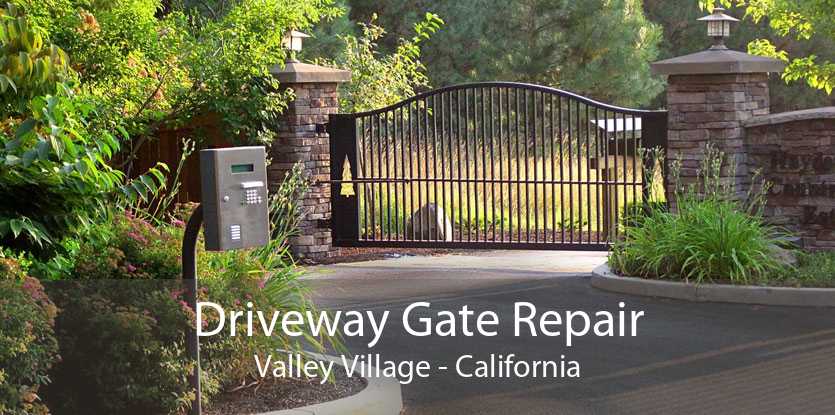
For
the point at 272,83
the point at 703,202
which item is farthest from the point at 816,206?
the point at 272,83

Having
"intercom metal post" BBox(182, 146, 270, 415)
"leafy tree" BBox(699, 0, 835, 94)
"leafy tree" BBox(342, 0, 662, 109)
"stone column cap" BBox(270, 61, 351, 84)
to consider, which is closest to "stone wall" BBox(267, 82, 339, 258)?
"stone column cap" BBox(270, 61, 351, 84)

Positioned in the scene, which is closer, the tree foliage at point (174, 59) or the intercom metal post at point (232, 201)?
→ the intercom metal post at point (232, 201)

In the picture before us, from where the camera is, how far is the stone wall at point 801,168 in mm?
13297

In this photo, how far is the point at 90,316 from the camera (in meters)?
7.09

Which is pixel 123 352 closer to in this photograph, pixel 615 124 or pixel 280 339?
pixel 280 339

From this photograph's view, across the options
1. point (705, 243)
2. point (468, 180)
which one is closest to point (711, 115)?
point (705, 243)

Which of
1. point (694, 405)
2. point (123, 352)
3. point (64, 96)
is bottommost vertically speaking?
point (694, 405)

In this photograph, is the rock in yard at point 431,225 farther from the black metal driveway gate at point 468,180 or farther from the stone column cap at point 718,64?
the stone column cap at point 718,64

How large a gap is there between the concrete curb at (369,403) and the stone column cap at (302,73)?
8.15 meters

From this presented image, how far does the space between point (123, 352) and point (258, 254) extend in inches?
70.7

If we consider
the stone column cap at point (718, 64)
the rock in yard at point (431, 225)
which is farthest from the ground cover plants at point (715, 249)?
the rock in yard at point (431, 225)

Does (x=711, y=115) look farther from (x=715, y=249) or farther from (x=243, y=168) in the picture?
(x=243, y=168)

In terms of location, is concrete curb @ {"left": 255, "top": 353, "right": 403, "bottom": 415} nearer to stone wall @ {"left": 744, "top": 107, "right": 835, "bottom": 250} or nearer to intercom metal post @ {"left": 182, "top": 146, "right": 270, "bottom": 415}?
intercom metal post @ {"left": 182, "top": 146, "right": 270, "bottom": 415}

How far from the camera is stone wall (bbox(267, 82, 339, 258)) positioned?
51.8 feet
